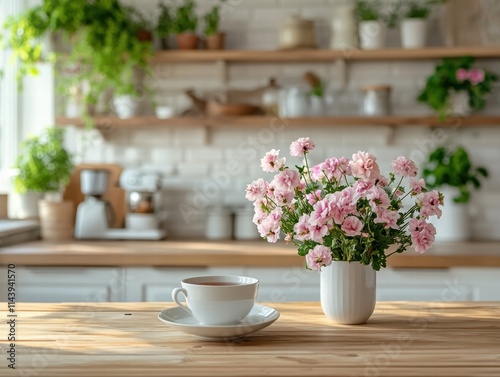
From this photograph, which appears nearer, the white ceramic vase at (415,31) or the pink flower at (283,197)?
the pink flower at (283,197)

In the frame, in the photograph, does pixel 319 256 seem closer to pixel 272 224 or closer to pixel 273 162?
pixel 272 224

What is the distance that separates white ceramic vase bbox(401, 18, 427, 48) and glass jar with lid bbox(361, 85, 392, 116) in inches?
10.4

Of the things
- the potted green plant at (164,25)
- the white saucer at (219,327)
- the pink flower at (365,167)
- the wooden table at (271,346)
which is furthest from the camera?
the potted green plant at (164,25)

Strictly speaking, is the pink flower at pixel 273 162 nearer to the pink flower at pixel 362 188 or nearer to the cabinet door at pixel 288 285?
the pink flower at pixel 362 188

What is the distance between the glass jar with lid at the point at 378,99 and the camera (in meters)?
3.77

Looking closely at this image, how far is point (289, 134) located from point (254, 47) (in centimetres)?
53

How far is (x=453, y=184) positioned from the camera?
12.2ft

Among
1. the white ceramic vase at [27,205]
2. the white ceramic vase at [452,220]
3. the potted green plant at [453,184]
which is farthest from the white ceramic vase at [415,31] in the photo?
the white ceramic vase at [27,205]

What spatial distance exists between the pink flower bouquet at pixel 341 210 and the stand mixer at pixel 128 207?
211cm

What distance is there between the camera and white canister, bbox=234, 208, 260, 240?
3809 millimetres

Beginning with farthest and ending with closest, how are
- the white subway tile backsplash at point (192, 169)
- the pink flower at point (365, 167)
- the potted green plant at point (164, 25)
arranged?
the white subway tile backsplash at point (192, 169), the potted green plant at point (164, 25), the pink flower at point (365, 167)

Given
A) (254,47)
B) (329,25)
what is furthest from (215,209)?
(329,25)

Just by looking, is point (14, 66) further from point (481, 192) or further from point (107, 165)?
point (481, 192)

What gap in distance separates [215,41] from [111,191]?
1.01 meters
